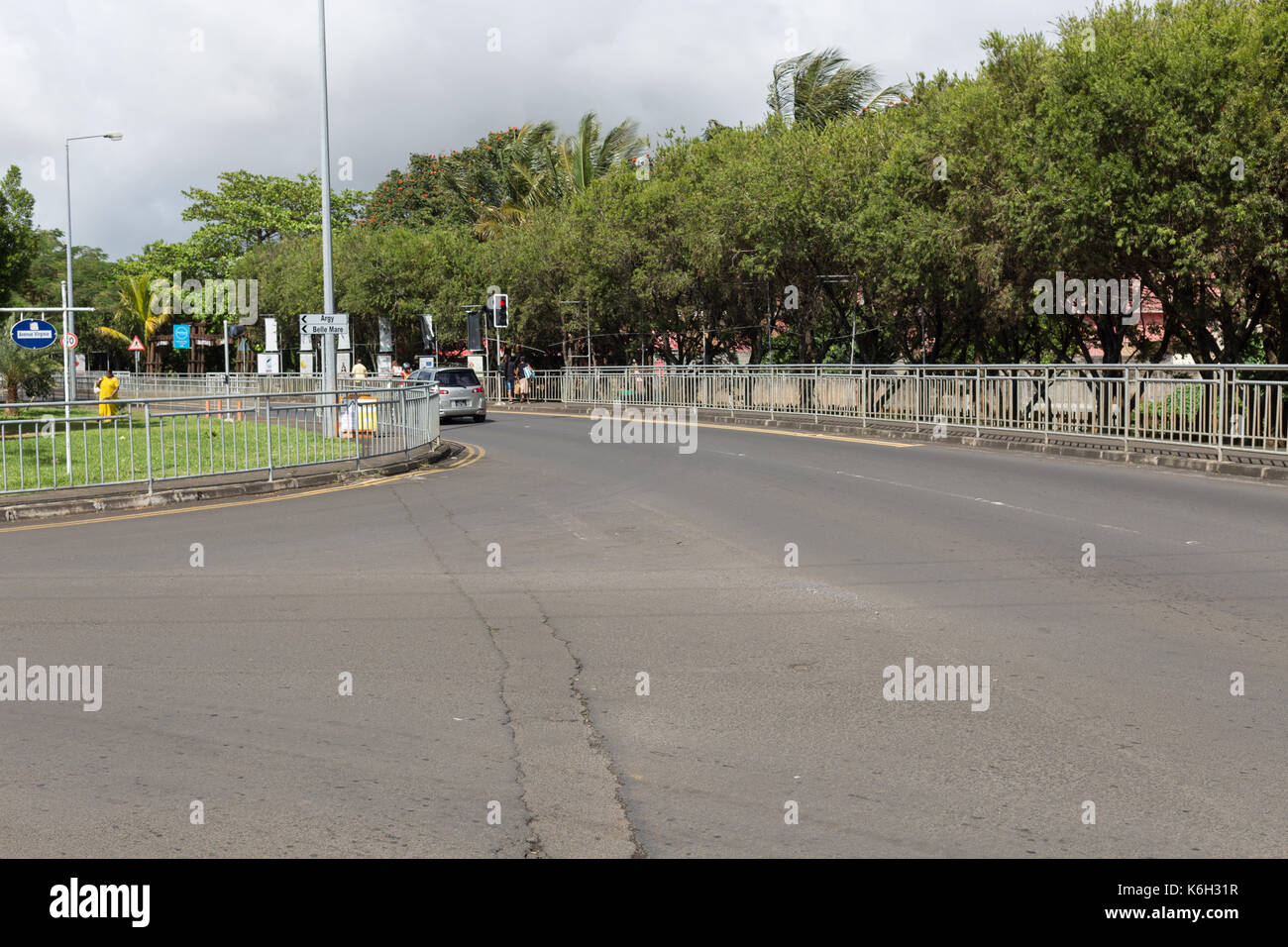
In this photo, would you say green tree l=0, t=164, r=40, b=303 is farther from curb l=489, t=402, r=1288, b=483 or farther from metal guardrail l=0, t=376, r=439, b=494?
curb l=489, t=402, r=1288, b=483

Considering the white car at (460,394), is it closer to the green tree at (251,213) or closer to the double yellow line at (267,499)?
the double yellow line at (267,499)

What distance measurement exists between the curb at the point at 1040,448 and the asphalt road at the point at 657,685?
4.00m

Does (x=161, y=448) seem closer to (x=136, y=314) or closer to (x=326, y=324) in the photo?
(x=326, y=324)

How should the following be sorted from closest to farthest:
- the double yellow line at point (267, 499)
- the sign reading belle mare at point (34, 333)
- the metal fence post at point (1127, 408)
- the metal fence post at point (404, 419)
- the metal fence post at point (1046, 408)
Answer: the double yellow line at point (267, 499), the metal fence post at point (1127, 408), the metal fence post at point (404, 419), the metal fence post at point (1046, 408), the sign reading belle mare at point (34, 333)

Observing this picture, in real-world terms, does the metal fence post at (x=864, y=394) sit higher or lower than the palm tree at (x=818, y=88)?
lower

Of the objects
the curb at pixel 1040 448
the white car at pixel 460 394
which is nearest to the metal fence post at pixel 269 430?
the curb at pixel 1040 448

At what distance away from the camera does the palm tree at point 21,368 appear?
4216cm

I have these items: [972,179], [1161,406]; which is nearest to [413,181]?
[972,179]

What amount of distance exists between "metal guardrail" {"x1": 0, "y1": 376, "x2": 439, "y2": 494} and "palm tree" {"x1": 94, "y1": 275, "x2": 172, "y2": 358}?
6818cm

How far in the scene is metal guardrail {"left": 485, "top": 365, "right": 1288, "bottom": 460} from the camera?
18.8 m

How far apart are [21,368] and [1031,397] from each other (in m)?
34.5

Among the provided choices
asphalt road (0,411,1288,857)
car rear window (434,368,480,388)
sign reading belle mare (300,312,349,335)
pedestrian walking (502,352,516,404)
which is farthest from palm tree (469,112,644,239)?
asphalt road (0,411,1288,857)

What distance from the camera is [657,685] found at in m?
6.85

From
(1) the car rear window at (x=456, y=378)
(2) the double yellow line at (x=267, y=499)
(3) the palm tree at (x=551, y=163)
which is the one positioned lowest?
(2) the double yellow line at (x=267, y=499)
